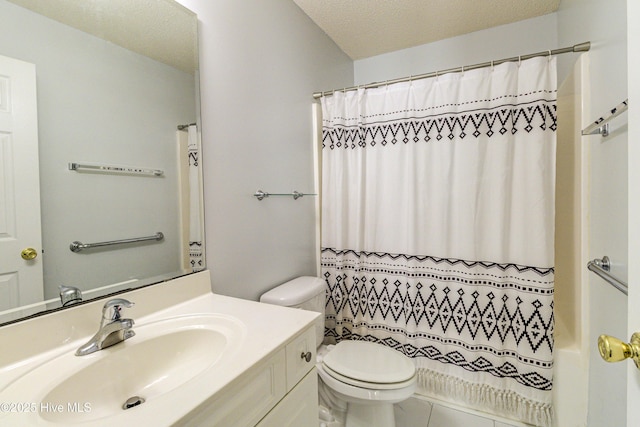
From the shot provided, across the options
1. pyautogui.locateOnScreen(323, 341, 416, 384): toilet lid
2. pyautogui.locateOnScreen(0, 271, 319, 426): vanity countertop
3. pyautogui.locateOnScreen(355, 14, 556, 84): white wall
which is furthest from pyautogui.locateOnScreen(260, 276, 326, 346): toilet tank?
pyautogui.locateOnScreen(355, 14, 556, 84): white wall

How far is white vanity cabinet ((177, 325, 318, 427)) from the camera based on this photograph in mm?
575

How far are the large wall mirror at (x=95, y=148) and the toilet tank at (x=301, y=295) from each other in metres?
0.44

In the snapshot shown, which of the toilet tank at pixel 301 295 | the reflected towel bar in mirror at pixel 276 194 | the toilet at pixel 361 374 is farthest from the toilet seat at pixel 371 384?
the reflected towel bar in mirror at pixel 276 194

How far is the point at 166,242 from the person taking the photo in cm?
103

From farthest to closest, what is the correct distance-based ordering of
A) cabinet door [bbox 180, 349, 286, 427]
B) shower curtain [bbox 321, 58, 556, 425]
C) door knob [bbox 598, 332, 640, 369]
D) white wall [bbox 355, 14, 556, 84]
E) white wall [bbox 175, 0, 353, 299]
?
white wall [bbox 355, 14, 556, 84] → shower curtain [bbox 321, 58, 556, 425] → white wall [bbox 175, 0, 353, 299] → cabinet door [bbox 180, 349, 286, 427] → door knob [bbox 598, 332, 640, 369]

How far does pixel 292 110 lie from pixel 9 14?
1164 millimetres

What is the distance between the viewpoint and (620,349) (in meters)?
0.44

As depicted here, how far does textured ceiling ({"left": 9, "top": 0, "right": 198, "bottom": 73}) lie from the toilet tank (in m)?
1.04

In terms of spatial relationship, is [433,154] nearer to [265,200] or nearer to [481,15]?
[265,200]

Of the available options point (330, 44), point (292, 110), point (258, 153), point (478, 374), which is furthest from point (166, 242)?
point (330, 44)

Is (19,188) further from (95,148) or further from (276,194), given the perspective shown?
(276,194)

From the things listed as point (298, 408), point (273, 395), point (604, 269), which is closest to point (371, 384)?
point (298, 408)

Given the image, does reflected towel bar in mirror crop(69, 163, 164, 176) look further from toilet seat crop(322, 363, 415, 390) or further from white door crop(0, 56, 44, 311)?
toilet seat crop(322, 363, 415, 390)

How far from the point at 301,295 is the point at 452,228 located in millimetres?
890
